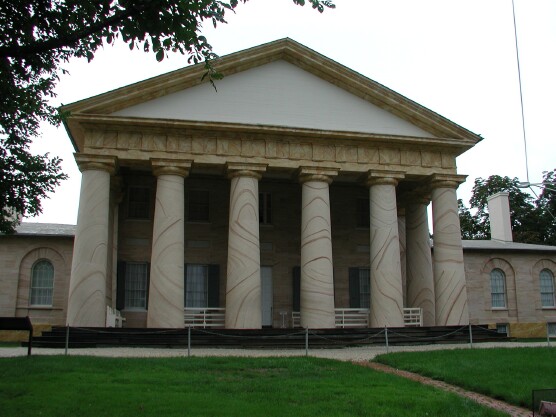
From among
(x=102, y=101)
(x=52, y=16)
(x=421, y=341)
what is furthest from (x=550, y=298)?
(x=52, y=16)

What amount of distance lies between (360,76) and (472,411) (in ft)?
61.7

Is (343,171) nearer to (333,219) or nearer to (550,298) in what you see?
(333,219)


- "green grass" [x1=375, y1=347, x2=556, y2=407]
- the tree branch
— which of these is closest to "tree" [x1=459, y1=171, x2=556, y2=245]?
"green grass" [x1=375, y1=347, x2=556, y2=407]

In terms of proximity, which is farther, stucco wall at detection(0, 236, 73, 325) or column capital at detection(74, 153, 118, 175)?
stucco wall at detection(0, 236, 73, 325)

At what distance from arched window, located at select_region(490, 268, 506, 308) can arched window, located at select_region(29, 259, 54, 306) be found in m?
26.2

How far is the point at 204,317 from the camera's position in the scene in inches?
1028

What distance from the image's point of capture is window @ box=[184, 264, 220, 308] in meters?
29.2

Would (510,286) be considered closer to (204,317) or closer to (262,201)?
(262,201)

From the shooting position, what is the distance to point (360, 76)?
1091 inches

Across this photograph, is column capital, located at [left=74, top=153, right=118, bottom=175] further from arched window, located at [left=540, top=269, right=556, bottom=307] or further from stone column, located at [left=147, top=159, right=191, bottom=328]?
arched window, located at [left=540, top=269, right=556, bottom=307]

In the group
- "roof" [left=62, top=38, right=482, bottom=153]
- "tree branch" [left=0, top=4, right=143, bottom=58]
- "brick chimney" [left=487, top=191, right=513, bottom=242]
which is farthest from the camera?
"brick chimney" [left=487, top=191, right=513, bottom=242]

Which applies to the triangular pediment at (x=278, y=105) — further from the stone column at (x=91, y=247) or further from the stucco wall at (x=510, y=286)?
the stucco wall at (x=510, y=286)

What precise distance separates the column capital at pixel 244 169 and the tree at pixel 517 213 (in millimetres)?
37676

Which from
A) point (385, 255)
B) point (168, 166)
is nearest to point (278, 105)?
point (168, 166)
